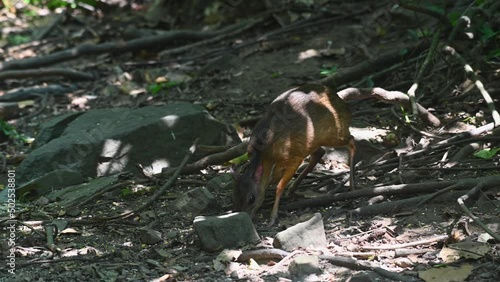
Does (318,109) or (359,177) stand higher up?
(318,109)

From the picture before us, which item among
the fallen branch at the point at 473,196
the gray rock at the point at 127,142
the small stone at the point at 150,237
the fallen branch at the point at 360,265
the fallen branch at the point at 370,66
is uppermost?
the fallen branch at the point at 473,196

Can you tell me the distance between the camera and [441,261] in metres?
4.21

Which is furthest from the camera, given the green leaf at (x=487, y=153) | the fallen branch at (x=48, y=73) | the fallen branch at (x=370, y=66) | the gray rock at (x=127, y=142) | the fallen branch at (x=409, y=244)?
the fallen branch at (x=48, y=73)

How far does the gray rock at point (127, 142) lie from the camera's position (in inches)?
255

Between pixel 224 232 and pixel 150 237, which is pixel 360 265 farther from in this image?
pixel 150 237

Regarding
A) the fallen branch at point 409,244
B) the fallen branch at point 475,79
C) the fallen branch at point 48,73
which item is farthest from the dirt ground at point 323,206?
the fallen branch at point 48,73

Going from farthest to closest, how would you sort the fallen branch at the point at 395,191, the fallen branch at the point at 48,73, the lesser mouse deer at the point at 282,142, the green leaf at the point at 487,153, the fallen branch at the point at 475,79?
the fallen branch at the point at 48,73
the fallen branch at the point at 475,79
the green leaf at the point at 487,153
the lesser mouse deer at the point at 282,142
the fallen branch at the point at 395,191

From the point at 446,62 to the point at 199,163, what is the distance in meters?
2.72

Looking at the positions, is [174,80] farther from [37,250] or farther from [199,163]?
[37,250]

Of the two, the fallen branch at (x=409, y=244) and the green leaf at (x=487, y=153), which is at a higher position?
the fallen branch at (x=409, y=244)

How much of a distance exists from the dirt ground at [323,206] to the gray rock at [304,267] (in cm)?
6

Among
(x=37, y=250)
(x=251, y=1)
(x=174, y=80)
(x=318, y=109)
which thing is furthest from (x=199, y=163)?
(x=251, y=1)

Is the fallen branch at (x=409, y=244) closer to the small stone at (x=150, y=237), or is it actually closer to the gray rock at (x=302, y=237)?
the gray rock at (x=302, y=237)

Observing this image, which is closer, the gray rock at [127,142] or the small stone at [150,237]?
the small stone at [150,237]
